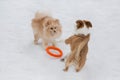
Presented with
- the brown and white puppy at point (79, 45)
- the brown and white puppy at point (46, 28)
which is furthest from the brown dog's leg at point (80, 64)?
the brown and white puppy at point (46, 28)

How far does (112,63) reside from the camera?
11.2 ft

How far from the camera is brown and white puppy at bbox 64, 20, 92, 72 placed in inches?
122

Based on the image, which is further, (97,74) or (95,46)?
(95,46)

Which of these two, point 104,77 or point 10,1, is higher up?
point 10,1

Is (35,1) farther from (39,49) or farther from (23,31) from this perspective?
(39,49)

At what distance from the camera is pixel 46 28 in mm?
3395

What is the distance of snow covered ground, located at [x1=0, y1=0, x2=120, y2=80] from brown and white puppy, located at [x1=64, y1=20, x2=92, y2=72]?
86mm

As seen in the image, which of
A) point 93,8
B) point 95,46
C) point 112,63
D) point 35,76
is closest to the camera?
point 35,76

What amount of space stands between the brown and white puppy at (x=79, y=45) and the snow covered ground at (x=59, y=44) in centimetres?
9

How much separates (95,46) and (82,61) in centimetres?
51

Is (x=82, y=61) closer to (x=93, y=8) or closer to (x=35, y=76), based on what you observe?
(x=35, y=76)

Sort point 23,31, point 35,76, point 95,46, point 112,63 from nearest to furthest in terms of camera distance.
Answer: point 35,76 < point 112,63 < point 95,46 < point 23,31

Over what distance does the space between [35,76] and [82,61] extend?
0.50m

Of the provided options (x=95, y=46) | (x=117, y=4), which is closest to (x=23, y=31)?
(x=95, y=46)
